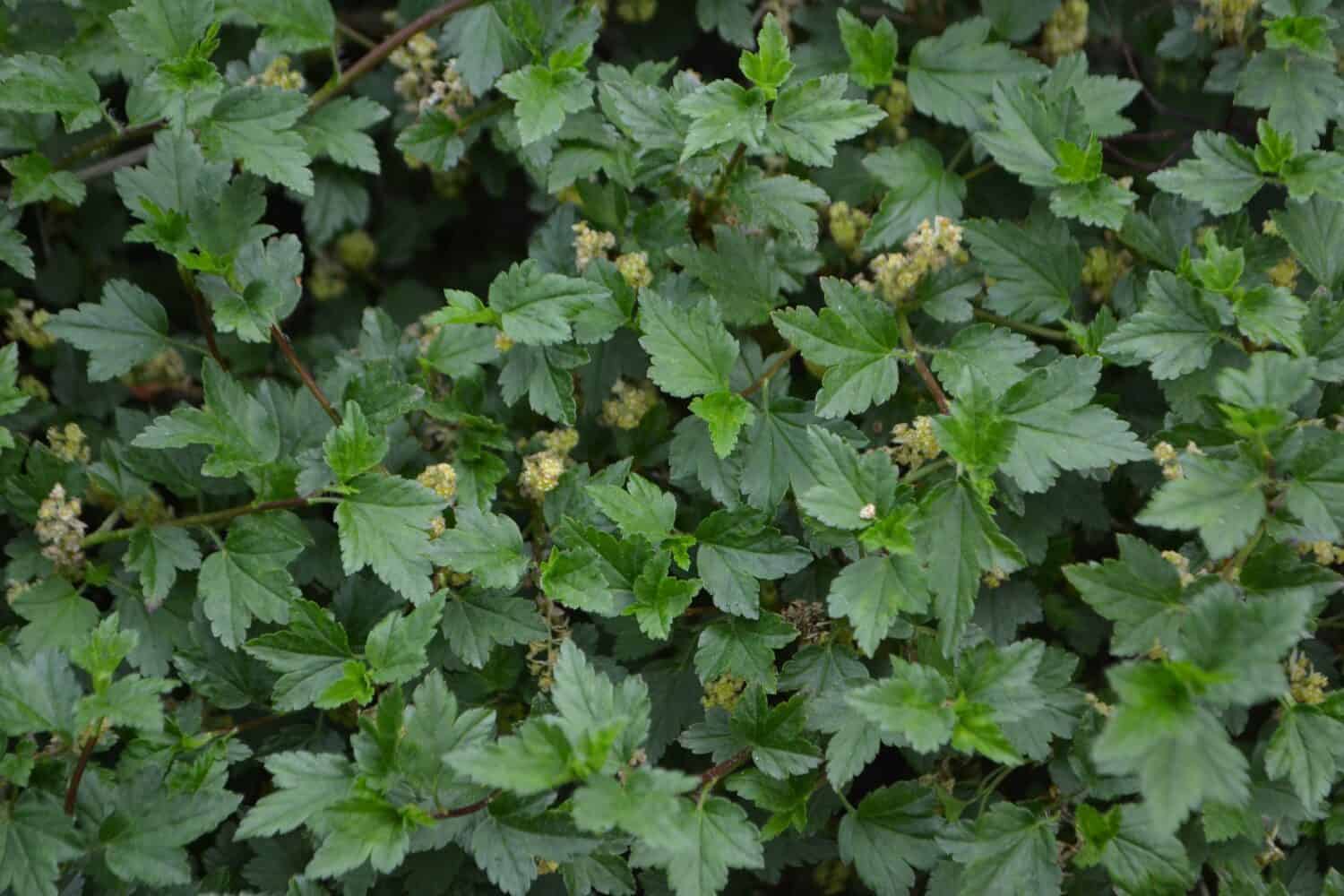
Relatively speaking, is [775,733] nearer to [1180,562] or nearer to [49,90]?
[1180,562]

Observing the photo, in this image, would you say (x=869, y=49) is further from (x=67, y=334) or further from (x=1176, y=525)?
(x=67, y=334)

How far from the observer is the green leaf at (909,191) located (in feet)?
9.19

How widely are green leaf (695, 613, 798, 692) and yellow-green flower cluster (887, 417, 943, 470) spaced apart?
433 millimetres

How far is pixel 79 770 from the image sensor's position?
7.48 feet

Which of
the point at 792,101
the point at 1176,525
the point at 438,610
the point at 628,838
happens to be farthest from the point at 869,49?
the point at 628,838

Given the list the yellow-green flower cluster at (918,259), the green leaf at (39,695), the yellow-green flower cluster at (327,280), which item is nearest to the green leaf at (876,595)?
the yellow-green flower cluster at (918,259)

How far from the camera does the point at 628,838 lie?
220 cm

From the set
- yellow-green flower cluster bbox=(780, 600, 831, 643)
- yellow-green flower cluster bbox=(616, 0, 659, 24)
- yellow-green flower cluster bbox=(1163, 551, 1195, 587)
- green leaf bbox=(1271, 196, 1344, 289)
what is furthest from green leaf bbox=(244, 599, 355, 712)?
green leaf bbox=(1271, 196, 1344, 289)

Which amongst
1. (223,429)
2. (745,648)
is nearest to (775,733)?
(745,648)

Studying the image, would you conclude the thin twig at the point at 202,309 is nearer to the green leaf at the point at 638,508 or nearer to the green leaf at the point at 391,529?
the green leaf at the point at 391,529

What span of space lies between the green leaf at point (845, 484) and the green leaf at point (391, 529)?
758 mm

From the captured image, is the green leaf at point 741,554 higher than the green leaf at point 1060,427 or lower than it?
lower

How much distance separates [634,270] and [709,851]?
1.28m

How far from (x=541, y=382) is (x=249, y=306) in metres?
0.65
